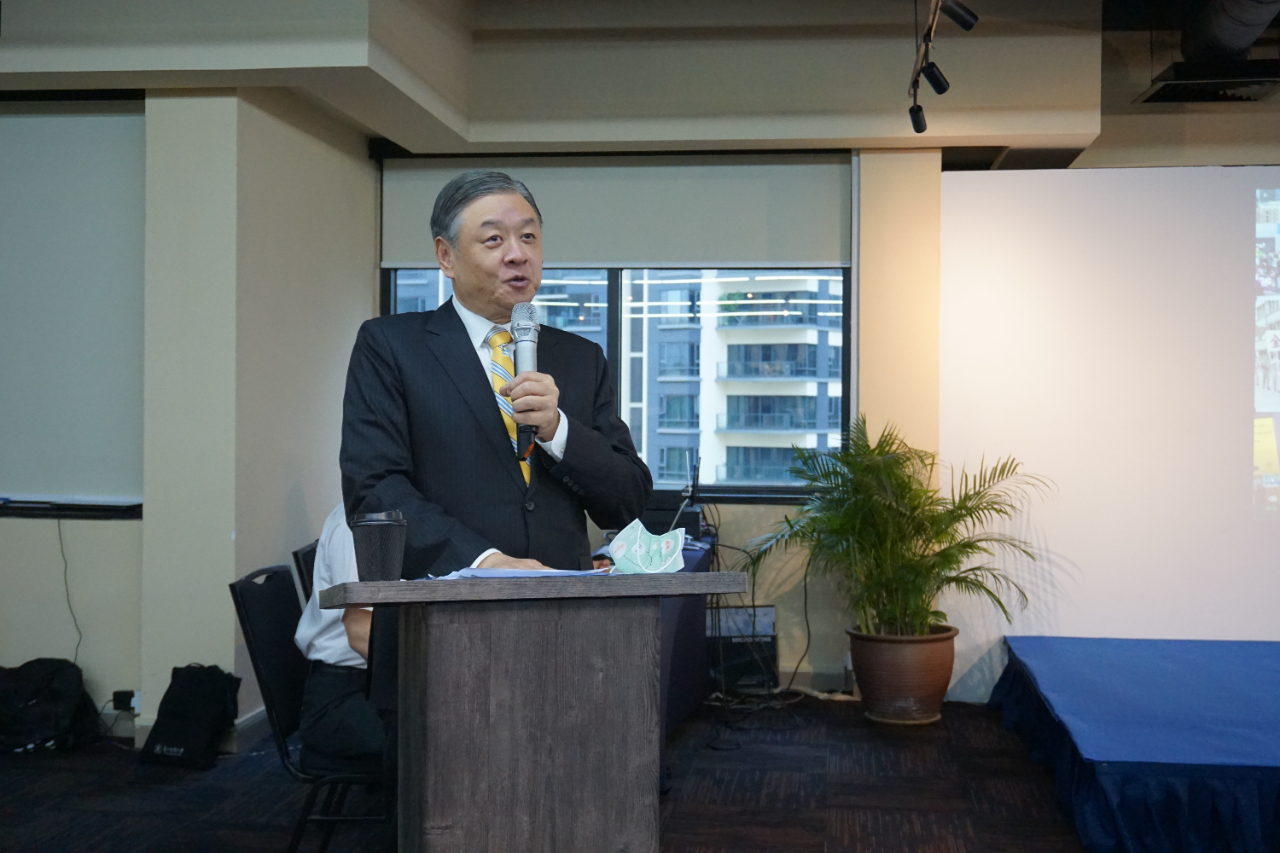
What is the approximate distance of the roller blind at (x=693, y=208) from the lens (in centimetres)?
584

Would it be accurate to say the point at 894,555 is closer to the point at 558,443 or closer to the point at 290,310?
the point at 290,310

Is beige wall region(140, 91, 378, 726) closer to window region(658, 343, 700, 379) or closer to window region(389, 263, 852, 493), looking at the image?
window region(389, 263, 852, 493)

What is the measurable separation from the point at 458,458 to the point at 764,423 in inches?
172

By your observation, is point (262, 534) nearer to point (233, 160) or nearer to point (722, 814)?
point (233, 160)

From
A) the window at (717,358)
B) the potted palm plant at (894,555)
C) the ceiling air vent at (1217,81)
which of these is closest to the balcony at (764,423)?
the window at (717,358)

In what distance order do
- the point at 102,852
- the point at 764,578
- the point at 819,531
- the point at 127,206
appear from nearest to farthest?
the point at 102,852
the point at 127,206
the point at 819,531
the point at 764,578

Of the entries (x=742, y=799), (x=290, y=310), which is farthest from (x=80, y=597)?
(x=742, y=799)

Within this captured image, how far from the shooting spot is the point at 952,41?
5.51m

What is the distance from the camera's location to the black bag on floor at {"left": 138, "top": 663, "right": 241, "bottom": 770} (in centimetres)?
438

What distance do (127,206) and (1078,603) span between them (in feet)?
15.4

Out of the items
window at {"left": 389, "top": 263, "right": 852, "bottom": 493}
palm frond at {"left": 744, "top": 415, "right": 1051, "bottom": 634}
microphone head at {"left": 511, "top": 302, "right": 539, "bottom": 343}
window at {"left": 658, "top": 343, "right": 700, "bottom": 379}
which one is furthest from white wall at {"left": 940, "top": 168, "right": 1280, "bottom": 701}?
microphone head at {"left": 511, "top": 302, "right": 539, "bottom": 343}

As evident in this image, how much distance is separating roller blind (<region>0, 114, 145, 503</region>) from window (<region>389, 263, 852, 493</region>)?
1.60 m

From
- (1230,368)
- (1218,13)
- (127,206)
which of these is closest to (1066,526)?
(1230,368)

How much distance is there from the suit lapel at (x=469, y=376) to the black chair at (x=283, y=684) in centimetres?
120
